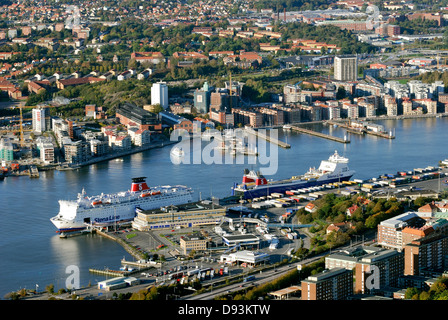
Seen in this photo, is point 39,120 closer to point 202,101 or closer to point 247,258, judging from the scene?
point 202,101

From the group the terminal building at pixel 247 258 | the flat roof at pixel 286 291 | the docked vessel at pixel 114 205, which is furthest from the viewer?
the docked vessel at pixel 114 205

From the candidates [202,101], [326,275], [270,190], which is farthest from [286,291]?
[202,101]

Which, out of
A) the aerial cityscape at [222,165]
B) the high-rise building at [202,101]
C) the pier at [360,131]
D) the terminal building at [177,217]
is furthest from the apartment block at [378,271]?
the high-rise building at [202,101]

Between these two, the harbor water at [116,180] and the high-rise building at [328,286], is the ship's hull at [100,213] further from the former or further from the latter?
the high-rise building at [328,286]

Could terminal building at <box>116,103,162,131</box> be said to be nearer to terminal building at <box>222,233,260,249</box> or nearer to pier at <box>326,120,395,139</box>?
pier at <box>326,120,395,139</box>

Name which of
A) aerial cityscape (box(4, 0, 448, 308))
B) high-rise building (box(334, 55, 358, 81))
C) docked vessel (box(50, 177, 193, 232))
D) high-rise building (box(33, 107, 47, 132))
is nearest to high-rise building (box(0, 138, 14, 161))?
aerial cityscape (box(4, 0, 448, 308))
